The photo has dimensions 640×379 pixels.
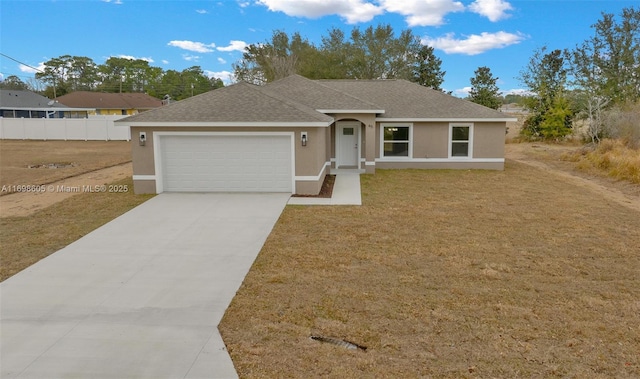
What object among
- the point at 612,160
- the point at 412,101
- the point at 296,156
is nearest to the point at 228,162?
the point at 296,156

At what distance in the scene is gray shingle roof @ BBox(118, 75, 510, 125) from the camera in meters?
13.1

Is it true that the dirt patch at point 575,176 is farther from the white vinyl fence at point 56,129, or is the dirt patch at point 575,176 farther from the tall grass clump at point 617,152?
the white vinyl fence at point 56,129

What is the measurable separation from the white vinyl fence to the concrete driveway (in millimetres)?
27958

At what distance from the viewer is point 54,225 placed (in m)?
9.94

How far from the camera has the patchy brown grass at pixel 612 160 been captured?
16.1 metres

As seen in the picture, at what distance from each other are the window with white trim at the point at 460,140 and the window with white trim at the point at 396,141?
1846 millimetres

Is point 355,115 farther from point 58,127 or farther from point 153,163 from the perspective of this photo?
point 58,127

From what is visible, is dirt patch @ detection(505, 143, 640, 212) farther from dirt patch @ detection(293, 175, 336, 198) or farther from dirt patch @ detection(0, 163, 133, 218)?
dirt patch @ detection(0, 163, 133, 218)

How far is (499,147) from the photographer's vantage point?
1878cm

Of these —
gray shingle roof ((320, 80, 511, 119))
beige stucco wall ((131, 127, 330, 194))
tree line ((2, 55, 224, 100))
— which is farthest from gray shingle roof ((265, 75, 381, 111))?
tree line ((2, 55, 224, 100))

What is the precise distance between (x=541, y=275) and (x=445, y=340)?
2.92 meters

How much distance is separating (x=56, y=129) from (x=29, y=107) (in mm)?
19271

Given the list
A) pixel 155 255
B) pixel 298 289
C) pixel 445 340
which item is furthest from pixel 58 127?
pixel 445 340

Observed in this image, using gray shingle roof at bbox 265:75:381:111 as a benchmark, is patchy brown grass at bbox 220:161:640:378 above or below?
below
